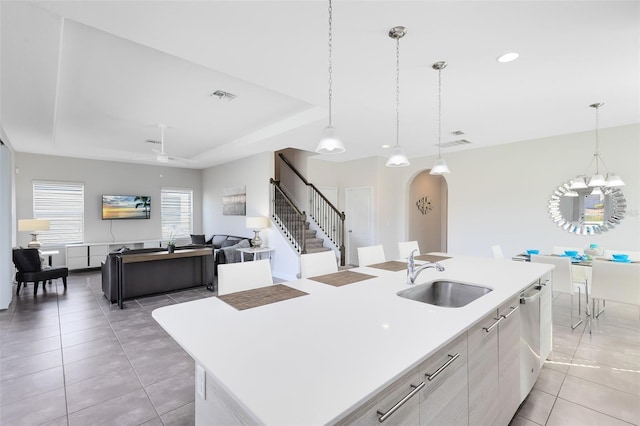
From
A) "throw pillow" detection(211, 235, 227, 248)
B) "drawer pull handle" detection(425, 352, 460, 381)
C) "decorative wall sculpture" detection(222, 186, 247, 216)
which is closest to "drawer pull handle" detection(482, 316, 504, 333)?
"drawer pull handle" detection(425, 352, 460, 381)

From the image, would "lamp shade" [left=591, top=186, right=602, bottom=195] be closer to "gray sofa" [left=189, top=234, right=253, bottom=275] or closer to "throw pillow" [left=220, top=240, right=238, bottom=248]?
"gray sofa" [left=189, top=234, right=253, bottom=275]

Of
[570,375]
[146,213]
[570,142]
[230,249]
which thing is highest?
[570,142]

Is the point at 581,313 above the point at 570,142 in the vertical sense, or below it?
below

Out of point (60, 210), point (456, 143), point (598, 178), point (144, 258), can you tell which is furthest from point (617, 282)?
point (60, 210)

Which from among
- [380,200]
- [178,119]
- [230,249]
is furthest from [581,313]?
[178,119]

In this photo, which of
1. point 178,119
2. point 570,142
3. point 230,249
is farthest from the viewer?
point 230,249

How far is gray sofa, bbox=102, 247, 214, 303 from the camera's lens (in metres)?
4.66

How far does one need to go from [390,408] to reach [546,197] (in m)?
6.02

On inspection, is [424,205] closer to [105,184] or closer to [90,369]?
[90,369]

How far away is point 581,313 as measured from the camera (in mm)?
4219

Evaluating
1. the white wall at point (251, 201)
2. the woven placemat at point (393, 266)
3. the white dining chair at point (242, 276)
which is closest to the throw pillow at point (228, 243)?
the white wall at point (251, 201)

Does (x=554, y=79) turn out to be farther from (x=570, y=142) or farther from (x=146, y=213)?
(x=146, y=213)

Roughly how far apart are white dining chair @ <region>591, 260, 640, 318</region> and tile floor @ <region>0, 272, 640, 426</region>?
1.54 ft

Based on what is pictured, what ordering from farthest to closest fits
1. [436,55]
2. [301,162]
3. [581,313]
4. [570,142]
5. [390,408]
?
1. [301,162]
2. [570,142]
3. [581,313]
4. [436,55]
5. [390,408]
